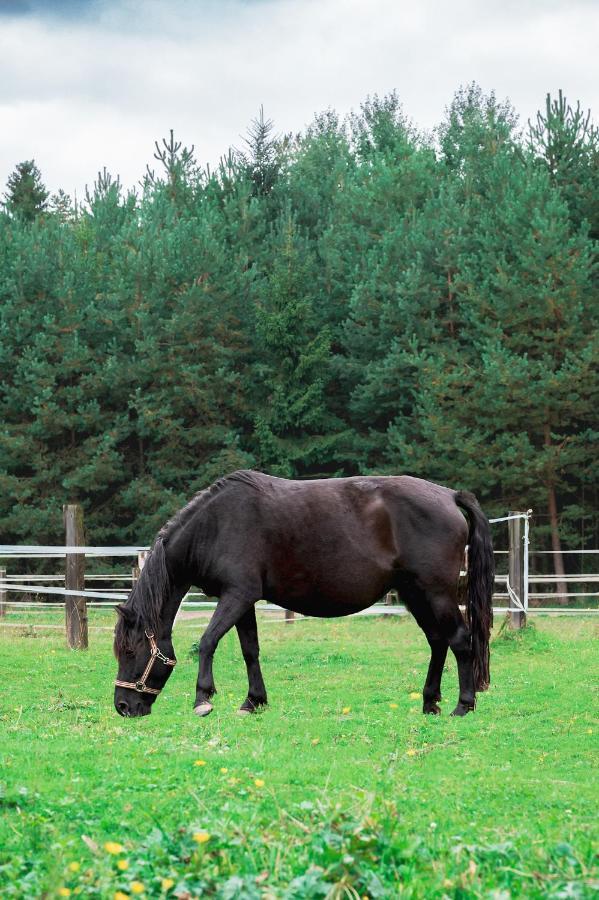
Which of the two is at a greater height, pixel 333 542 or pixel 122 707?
pixel 333 542

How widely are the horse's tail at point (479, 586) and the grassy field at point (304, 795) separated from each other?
425mm

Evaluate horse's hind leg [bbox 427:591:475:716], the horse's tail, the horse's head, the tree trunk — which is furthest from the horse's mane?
the tree trunk

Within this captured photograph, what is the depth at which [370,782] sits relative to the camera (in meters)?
5.00

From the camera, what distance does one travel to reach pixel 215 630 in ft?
25.7

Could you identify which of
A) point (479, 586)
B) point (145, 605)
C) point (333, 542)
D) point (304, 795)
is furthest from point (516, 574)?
point (304, 795)

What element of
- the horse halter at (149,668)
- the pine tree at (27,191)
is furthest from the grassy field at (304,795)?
the pine tree at (27,191)

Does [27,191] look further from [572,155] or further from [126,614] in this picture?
[126,614]

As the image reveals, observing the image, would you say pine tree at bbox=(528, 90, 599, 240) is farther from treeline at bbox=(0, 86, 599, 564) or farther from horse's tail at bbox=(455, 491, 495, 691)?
horse's tail at bbox=(455, 491, 495, 691)

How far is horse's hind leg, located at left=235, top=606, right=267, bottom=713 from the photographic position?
8.10 metres

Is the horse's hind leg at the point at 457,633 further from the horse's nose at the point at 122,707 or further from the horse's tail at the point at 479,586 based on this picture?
the horse's nose at the point at 122,707

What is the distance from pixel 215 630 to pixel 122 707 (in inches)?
34.0

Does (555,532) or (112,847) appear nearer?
(112,847)

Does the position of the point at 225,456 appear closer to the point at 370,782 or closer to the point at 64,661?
the point at 64,661

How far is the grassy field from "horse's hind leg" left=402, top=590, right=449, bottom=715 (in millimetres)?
209
